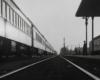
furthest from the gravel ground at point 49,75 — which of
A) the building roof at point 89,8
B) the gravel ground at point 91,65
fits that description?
the building roof at point 89,8

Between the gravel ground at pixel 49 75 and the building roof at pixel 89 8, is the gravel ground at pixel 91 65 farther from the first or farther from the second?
the building roof at pixel 89 8

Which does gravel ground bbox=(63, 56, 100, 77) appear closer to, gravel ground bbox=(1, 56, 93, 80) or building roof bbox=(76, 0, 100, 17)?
gravel ground bbox=(1, 56, 93, 80)

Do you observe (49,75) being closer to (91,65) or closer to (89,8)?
Result: (91,65)

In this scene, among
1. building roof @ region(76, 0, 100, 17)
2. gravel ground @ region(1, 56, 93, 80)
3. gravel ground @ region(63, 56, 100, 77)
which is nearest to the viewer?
gravel ground @ region(1, 56, 93, 80)

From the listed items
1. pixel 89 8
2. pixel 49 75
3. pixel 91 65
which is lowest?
pixel 91 65

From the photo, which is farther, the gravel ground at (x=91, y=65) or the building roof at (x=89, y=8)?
the building roof at (x=89, y=8)

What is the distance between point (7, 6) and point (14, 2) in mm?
1540

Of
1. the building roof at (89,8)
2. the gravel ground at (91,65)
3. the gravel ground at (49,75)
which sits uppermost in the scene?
the building roof at (89,8)

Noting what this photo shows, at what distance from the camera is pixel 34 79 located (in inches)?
156

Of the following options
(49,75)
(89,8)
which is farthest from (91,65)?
(89,8)

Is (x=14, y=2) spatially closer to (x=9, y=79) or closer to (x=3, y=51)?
(x=3, y=51)

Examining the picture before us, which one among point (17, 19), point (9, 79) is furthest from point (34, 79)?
point (17, 19)

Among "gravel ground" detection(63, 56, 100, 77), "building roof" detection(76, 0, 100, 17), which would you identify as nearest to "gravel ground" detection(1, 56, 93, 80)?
"gravel ground" detection(63, 56, 100, 77)

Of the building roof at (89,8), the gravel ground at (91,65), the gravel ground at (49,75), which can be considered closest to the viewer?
the gravel ground at (49,75)
